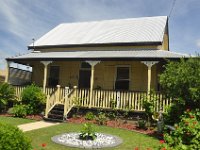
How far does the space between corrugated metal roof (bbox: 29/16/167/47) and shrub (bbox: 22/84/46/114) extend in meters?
6.35

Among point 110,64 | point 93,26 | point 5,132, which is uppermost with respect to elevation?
point 93,26

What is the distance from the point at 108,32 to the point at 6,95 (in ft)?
32.0

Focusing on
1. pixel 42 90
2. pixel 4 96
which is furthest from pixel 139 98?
pixel 4 96

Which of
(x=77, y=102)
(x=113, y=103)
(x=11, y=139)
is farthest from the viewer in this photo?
(x=77, y=102)

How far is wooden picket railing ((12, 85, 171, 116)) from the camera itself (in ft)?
52.2

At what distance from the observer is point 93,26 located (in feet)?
86.0

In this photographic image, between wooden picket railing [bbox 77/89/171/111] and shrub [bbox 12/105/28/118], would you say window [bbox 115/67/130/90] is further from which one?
shrub [bbox 12/105/28/118]

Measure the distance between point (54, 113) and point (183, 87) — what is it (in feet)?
27.9

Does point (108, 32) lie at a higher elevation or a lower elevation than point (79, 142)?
higher

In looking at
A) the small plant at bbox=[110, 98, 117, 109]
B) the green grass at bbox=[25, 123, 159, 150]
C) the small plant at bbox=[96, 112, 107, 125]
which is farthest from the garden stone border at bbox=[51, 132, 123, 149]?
the small plant at bbox=[110, 98, 117, 109]

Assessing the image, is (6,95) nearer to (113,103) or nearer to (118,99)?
(113,103)

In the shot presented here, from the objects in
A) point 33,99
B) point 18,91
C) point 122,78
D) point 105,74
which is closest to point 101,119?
point 33,99

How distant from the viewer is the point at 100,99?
56.0ft

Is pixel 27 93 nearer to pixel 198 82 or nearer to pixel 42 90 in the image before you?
pixel 42 90
